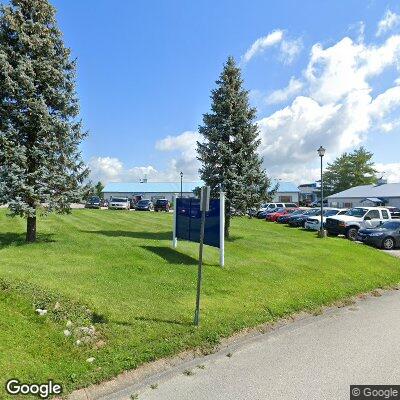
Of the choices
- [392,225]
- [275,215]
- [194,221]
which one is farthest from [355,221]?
[194,221]

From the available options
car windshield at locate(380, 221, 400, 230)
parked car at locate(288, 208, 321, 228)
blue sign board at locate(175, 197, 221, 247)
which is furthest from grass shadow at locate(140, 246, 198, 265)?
parked car at locate(288, 208, 321, 228)

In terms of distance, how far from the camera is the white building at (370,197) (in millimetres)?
55406

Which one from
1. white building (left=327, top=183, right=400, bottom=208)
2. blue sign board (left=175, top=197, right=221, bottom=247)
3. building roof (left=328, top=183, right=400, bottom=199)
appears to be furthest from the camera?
building roof (left=328, top=183, right=400, bottom=199)

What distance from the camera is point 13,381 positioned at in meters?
4.88

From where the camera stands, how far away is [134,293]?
842 centimetres

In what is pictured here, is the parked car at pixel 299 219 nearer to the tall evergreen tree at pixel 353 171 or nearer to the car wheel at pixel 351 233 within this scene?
the car wheel at pixel 351 233

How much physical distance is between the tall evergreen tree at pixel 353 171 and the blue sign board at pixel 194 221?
7317 centimetres

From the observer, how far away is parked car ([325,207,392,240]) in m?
23.5

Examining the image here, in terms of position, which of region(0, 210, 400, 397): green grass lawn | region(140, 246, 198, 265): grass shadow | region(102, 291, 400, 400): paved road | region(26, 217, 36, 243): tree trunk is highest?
region(26, 217, 36, 243): tree trunk

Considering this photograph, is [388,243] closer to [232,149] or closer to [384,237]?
[384,237]

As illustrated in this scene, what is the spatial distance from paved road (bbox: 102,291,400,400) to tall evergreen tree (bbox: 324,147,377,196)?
77311mm

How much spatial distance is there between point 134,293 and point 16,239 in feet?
25.4

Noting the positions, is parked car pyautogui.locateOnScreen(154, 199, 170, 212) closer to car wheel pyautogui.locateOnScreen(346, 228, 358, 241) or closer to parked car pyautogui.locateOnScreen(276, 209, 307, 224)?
parked car pyautogui.locateOnScreen(276, 209, 307, 224)

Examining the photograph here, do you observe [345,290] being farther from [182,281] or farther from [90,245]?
[90,245]
